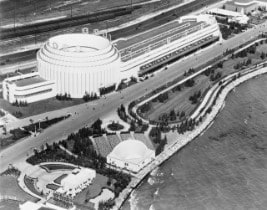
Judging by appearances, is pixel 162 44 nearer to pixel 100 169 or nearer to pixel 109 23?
pixel 109 23

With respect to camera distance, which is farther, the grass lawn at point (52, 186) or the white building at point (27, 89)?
the white building at point (27, 89)

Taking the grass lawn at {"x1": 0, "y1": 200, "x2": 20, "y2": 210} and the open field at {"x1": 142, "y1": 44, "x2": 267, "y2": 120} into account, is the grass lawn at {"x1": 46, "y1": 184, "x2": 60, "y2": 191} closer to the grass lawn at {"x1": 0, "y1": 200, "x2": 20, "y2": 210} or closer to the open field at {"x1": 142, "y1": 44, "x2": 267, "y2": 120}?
the grass lawn at {"x1": 0, "y1": 200, "x2": 20, "y2": 210}

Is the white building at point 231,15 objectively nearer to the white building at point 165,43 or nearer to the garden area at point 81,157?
the white building at point 165,43

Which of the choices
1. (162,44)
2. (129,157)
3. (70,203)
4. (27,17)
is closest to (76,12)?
(27,17)

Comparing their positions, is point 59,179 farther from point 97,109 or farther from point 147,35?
point 147,35

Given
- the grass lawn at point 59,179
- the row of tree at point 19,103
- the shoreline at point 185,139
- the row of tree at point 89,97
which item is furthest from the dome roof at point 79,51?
the grass lawn at point 59,179
